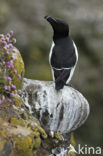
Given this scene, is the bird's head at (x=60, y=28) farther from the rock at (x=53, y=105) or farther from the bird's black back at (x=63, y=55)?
the rock at (x=53, y=105)

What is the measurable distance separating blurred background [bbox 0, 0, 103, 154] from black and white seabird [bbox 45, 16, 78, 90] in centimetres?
692

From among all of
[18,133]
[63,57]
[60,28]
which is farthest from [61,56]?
[18,133]

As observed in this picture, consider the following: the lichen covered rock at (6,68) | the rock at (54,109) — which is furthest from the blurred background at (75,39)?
the lichen covered rock at (6,68)

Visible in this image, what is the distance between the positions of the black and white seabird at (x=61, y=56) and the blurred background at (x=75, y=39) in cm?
692

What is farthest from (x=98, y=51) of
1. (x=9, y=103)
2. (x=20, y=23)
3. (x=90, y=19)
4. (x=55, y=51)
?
(x=9, y=103)

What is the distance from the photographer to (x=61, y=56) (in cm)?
786

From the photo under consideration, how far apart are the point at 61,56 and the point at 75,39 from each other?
11784mm

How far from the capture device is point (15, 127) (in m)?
6.01

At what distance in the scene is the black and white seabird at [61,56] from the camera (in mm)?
7785

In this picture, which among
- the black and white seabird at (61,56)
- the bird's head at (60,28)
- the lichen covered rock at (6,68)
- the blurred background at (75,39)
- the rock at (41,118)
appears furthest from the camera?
the blurred background at (75,39)

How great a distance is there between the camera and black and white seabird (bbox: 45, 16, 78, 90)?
7785mm

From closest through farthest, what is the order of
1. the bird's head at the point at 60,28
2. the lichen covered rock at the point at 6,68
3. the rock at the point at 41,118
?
the rock at the point at 41,118
the lichen covered rock at the point at 6,68
the bird's head at the point at 60,28

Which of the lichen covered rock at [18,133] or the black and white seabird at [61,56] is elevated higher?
the black and white seabird at [61,56]

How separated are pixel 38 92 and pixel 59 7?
606 inches
